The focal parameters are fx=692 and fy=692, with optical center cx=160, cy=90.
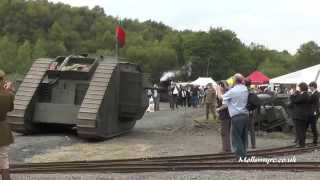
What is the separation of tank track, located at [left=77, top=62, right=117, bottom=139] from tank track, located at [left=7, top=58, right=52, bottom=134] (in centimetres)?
166

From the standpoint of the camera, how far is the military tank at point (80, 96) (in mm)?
19469

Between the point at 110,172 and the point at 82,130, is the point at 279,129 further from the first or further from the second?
the point at 110,172

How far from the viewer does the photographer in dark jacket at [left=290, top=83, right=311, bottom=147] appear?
690 inches

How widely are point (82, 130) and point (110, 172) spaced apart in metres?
6.78

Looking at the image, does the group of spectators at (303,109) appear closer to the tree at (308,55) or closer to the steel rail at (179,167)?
the steel rail at (179,167)

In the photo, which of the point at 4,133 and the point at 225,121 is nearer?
the point at 4,133

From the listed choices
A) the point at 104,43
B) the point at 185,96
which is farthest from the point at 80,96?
the point at 104,43

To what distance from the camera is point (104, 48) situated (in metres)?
124

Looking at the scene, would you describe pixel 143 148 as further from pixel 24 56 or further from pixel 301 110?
pixel 24 56

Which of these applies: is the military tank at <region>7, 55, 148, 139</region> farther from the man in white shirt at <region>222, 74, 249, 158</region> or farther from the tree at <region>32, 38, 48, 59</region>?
the tree at <region>32, 38, 48, 59</region>

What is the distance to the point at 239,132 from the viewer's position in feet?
44.5

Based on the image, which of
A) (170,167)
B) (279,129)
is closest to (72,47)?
(279,129)

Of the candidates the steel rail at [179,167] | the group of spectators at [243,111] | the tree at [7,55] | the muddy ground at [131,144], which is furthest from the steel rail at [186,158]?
the tree at [7,55]

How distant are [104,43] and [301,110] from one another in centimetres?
10969
